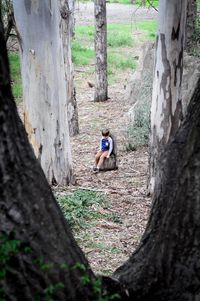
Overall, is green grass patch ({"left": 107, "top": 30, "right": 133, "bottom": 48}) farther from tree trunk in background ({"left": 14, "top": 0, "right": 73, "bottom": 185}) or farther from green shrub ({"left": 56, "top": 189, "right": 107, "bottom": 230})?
green shrub ({"left": 56, "top": 189, "right": 107, "bottom": 230})

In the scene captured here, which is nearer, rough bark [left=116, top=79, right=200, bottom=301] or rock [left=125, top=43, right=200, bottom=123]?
rough bark [left=116, top=79, right=200, bottom=301]

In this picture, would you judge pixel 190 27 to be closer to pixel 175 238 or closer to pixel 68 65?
pixel 68 65

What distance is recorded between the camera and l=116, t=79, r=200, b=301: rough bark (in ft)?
10.6

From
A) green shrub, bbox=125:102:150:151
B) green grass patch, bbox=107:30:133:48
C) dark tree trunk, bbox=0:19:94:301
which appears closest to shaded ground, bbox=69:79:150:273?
green shrub, bbox=125:102:150:151

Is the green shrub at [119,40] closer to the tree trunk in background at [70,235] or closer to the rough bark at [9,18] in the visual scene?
the rough bark at [9,18]

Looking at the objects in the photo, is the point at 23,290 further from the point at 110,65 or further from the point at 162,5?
the point at 110,65

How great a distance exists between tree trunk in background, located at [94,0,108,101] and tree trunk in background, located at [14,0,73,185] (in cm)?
856

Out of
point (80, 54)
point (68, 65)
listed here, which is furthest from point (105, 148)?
point (80, 54)

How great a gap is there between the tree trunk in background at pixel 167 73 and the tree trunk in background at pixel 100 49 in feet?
30.4

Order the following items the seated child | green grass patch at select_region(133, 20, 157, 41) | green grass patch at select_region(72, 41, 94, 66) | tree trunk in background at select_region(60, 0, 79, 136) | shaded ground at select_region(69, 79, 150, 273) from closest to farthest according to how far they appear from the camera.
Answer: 1. shaded ground at select_region(69, 79, 150, 273)
2. the seated child
3. tree trunk in background at select_region(60, 0, 79, 136)
4. green grass patch at select_region(72, 41, 94, 66)
5. green grass patch at select_region(133, 20, 157, 41)

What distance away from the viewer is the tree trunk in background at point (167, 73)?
326 inches

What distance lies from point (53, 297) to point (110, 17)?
33.4 meters

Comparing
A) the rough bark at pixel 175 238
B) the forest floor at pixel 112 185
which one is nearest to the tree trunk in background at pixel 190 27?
the forest floor at pixel 112 185

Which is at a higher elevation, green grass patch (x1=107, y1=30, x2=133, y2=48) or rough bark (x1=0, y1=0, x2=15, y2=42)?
rough bark (x1=0, y1=0, x2=15, y2=42)
